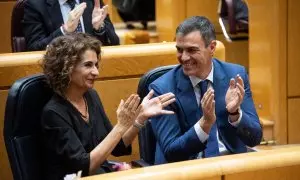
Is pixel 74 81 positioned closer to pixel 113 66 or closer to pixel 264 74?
pixel 113 66

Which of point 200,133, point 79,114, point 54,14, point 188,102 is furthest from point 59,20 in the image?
point 200,133

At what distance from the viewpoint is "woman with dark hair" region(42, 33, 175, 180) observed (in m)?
2.92

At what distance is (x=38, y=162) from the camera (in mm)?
3037

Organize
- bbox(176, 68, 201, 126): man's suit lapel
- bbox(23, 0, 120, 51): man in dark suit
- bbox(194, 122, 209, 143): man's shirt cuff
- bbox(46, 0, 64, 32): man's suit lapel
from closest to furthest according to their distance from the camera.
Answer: bbox(194, 122, 209, 143): man's shirt cuff → bbox(176, 68, 201, 126): man's suit lapel → bbox(23, 0, 120, 51): man in dark suit → bbox(46, 0, 64, 32): man's suit lapel

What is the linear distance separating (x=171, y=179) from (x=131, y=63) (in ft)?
5.54

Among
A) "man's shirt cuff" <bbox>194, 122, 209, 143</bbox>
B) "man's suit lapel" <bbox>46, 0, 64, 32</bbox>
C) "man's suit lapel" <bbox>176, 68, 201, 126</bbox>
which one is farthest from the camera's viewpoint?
"man's suit lapel" <bbox>46, 0, 64, 32</bbox>

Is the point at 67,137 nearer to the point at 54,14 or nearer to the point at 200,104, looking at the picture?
the point at 200,104

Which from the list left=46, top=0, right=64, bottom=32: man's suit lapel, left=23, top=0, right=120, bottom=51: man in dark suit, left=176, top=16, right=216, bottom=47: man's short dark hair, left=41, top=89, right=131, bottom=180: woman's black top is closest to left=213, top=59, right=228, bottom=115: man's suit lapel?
left=176, top=16, right=216, bottom=47: man's short dark hair

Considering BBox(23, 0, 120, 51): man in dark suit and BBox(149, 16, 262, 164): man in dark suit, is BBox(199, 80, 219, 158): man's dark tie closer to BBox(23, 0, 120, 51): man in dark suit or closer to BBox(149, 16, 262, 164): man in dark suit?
BBox(149, 16, 262, 164): man in dark suit

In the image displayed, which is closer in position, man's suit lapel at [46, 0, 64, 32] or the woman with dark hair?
the woman with dark hair

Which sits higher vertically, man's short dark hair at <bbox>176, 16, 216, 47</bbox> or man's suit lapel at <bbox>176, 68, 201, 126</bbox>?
man's short dark hair at <bbox>176, 16, 216, 47</bbox>

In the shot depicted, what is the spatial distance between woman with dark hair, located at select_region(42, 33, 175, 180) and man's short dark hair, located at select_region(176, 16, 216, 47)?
0.28 m

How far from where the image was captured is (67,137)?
9.52 feet

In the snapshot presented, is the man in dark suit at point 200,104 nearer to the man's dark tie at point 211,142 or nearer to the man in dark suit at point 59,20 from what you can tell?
the man's dark tie at point 211,142
